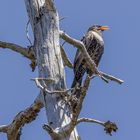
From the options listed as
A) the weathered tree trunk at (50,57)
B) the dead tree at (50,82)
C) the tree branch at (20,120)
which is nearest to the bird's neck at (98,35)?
the dead tree at (50,82)

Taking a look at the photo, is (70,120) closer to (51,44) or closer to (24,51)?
(51,44)

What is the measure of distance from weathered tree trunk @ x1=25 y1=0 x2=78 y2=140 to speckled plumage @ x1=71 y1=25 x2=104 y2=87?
191 centimetres

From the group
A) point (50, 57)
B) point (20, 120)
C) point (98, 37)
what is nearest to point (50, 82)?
point (50, 57)

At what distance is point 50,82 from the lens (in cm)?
571

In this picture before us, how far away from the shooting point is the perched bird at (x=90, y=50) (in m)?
8.20

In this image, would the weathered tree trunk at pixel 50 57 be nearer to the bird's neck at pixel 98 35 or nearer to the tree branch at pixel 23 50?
the tree branch at pixel 23 50

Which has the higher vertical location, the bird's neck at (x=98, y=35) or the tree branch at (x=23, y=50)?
the bird's neck at (x=98, y=35)

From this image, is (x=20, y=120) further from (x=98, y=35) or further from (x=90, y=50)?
(x=98, y=35)

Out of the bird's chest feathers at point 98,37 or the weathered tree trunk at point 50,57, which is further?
the bird's chest feathers at point 98,37

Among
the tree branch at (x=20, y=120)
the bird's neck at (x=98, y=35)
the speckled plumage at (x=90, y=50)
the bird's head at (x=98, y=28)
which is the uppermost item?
the bird's head at (x=98, y=28)

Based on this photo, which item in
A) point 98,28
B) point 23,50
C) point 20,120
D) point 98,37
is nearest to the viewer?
point 20,120

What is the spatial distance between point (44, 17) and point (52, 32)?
208mm

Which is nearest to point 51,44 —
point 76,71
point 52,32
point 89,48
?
point 52,32

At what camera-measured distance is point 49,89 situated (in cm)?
572
